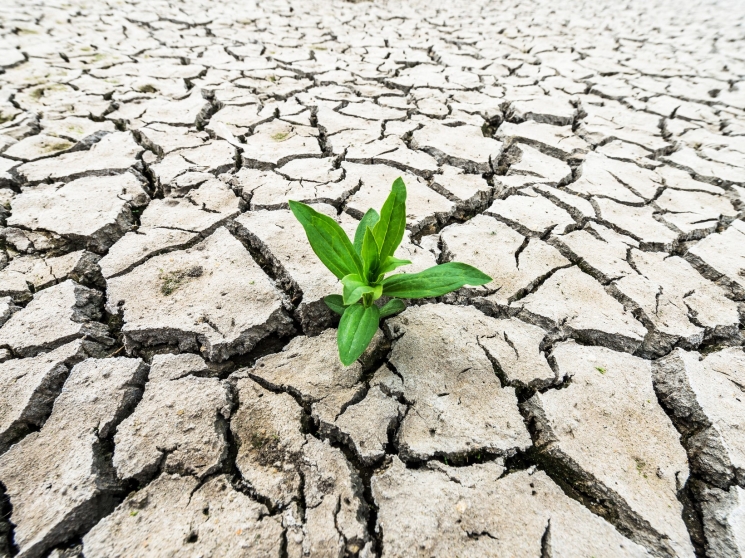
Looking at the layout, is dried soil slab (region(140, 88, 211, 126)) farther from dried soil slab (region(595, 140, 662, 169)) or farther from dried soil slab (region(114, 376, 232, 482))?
dried soil slab (region(595, 140, 662, 169))

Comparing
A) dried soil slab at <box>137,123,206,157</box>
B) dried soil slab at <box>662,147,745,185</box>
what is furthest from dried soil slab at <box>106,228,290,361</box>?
dried soil slab at <box>662,147,745,185</box>

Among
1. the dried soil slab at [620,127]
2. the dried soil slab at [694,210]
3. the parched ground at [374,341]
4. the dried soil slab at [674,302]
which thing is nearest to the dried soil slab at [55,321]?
the parched ground at [374,341]

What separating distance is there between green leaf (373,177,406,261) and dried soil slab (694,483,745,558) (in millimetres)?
981

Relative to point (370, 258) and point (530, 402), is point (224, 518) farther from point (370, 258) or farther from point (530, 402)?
point (530, 402)

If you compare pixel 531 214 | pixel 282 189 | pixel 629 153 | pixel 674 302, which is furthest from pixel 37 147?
pixel 629 153

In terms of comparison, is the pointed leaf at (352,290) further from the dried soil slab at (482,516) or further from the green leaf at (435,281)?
the dried soil slab at (482,516)

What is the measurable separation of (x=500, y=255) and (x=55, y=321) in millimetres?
1589

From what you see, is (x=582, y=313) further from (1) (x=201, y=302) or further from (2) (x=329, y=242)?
(1) (x=201, y=302)

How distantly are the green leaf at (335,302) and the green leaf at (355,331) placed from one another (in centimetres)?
6

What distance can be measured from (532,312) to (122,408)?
50.7 inches

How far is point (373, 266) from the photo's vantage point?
1.16 metres

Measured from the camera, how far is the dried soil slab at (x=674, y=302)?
1.35 metres

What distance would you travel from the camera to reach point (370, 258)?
3.72 ft

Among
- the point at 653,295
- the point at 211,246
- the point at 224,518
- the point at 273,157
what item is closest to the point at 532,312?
the point at 653,295
